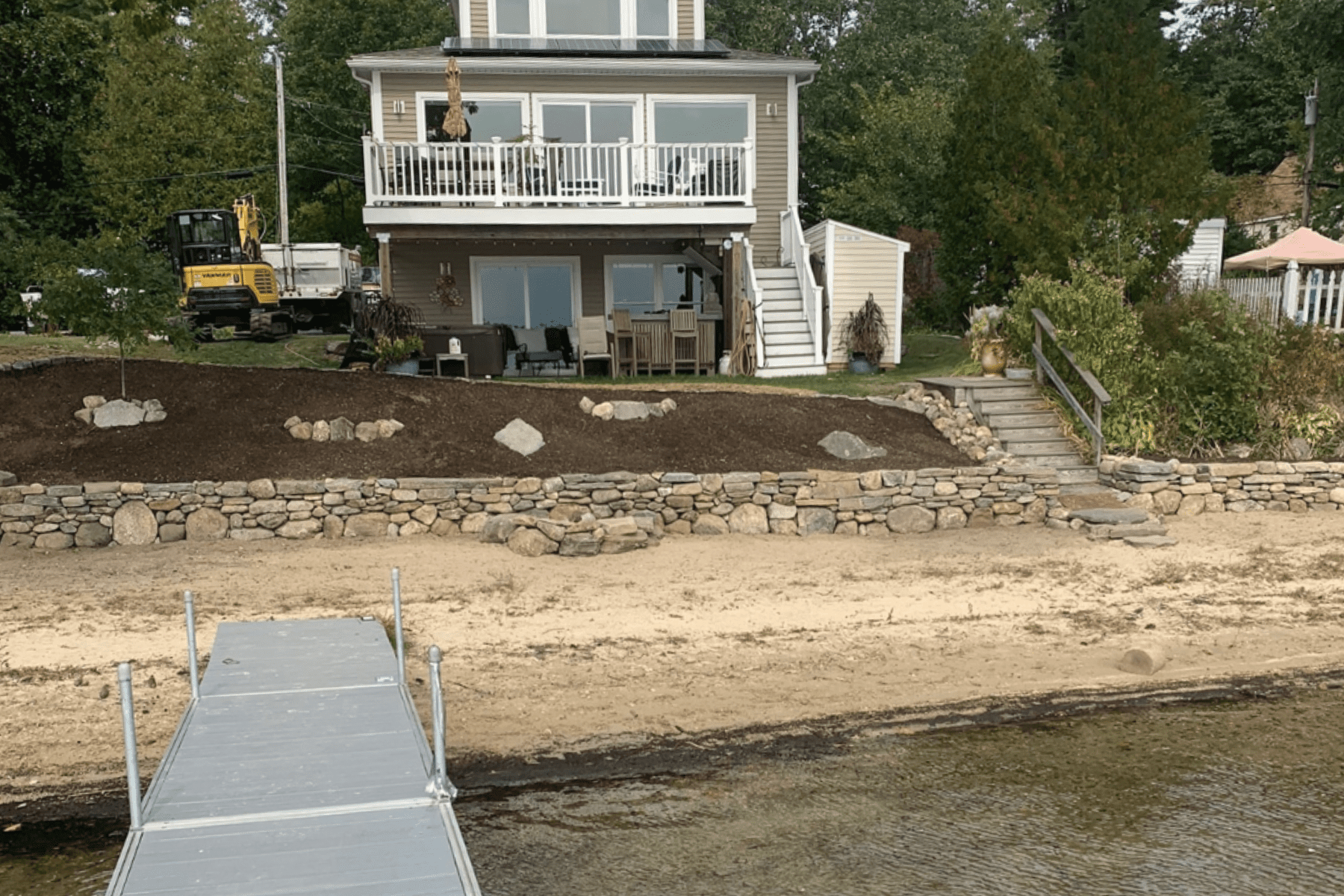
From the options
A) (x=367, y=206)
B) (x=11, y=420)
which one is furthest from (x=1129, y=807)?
(x=367, y=206)

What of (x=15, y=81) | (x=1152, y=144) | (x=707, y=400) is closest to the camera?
(x=707, y=400)

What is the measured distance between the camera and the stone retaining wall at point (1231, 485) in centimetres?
1155

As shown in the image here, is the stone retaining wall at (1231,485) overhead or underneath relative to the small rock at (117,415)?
underneath

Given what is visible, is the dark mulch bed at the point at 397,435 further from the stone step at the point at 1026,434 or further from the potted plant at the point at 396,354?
the potted plant at the point at 396,354

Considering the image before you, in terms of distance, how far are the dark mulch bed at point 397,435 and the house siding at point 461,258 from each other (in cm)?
666

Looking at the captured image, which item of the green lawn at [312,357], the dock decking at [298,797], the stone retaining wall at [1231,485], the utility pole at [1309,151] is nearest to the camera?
the dock decking at [298,797]

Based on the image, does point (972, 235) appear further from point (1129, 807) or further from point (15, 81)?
point (15, 81)

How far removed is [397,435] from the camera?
11.5m

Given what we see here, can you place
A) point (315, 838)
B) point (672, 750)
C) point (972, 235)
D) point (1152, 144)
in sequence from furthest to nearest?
1. point (972, 235)
2. point (1152, 144)
3. point (672, 750)
4. point (315, 838)

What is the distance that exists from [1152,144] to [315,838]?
571 inches

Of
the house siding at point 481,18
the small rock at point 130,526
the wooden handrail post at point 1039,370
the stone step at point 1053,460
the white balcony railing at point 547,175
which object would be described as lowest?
the small rock at point 130,526

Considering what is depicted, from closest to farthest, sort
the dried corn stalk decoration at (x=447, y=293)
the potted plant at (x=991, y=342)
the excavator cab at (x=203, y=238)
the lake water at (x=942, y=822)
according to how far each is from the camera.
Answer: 1. the lake water at (x=942, y=822)
2. the potted plant at (x=991, y=342)
3. the dried corn stalk decoration at (x=447, y=293)
4. the excavator cab at (x=203, y=238)

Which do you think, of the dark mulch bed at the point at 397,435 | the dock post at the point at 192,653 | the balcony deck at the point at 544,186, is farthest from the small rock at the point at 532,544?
the balcony deck at the point at 544,186

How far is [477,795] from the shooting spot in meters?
5.78
